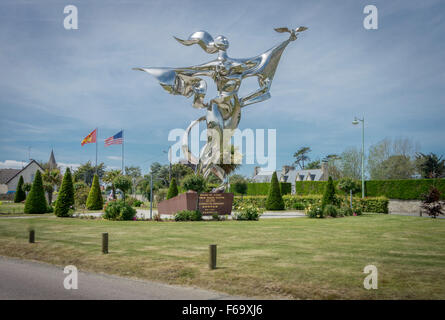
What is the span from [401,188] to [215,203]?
21463 millimetres

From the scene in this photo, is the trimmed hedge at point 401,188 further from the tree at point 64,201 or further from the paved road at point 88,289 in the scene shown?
the paved road at point 88,289

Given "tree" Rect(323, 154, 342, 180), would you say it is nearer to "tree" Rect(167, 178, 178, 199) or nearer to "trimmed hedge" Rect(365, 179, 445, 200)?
"trimmed hedge" Rect(365, 179, 445, 200)

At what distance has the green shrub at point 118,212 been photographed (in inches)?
849

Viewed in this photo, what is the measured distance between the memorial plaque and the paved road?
47.3 ft

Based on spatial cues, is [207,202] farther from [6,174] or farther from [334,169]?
[6,174]

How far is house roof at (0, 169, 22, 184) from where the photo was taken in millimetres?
70238

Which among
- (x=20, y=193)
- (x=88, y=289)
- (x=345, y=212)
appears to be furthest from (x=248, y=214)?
(x=20, y=193)

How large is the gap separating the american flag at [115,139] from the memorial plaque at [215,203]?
15.1 metres

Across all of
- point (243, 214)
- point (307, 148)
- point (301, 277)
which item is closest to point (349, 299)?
point (301, 277)

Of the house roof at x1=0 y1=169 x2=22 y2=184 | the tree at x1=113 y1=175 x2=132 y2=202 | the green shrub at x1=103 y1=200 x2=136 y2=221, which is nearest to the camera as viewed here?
the green shrub at x1=103 y1=200 x2=136 y2=221

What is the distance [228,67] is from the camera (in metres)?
22.8

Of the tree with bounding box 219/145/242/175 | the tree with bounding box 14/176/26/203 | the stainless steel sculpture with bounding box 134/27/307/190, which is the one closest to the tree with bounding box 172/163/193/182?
the tree with bounding box 219/145/242/175

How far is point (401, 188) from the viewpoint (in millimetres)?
35062

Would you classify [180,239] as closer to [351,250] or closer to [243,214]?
[351,250]
